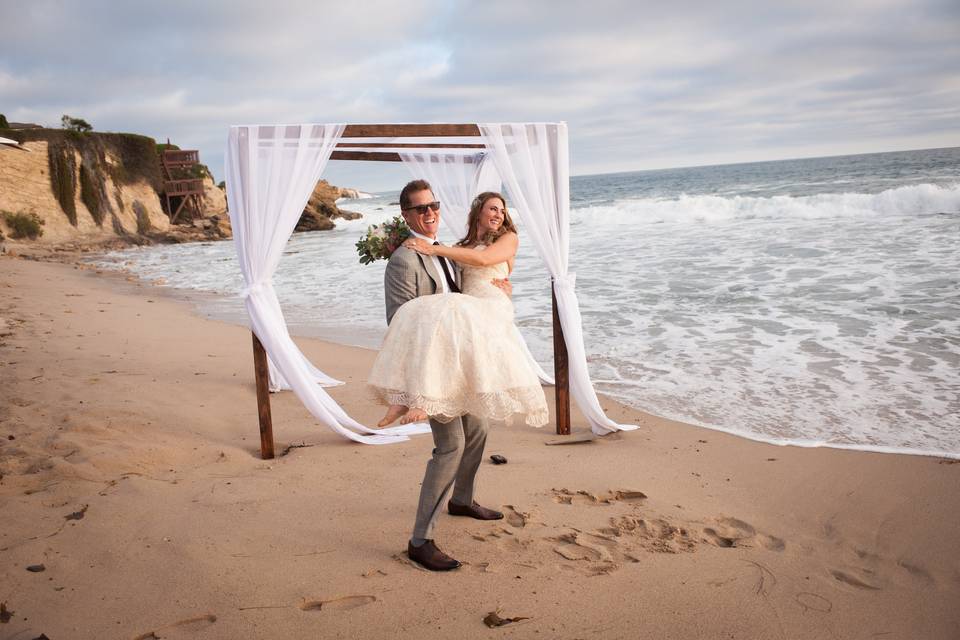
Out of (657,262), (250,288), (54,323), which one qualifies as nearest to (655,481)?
(250,288)

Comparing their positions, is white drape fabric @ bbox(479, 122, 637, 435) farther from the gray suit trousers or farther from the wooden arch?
the gray suit trousers

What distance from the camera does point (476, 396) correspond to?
8.92ft

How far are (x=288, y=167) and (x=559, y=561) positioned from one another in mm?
3192

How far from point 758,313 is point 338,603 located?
7.64 m

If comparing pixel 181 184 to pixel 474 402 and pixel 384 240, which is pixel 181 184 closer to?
pixel 384 240

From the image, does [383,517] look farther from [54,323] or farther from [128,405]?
[54,323]

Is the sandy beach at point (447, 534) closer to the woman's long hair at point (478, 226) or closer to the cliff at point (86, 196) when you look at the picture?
the woman's long hair at point (478, 226)

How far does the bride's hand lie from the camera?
9.59 feet

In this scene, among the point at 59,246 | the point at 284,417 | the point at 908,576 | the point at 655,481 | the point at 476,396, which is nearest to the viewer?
the point at 476,396

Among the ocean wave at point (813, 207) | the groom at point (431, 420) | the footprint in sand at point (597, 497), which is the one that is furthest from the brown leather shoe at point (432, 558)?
the ocean wave at point (813, 207)

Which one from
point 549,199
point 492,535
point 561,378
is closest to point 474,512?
point 492,535

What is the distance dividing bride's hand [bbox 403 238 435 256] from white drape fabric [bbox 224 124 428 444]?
1855mm

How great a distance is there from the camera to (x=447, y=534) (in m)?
3.32

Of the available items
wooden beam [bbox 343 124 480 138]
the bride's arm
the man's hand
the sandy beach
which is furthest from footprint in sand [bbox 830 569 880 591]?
wooden beam [bbox 343 124 480 138]
